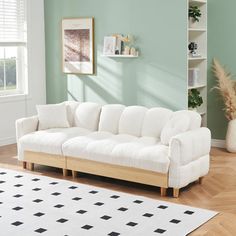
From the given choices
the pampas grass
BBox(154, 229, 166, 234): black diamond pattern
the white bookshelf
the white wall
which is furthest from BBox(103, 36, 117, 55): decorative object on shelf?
BBox(154, 229, 166, 234): black diamond pattern

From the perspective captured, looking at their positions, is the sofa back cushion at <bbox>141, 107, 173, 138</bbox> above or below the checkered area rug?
above

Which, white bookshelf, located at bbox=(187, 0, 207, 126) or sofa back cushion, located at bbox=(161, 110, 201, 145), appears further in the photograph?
white bookshelf, located at bbox=(187, 0, 207, 126)

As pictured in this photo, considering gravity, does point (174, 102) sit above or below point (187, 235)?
above

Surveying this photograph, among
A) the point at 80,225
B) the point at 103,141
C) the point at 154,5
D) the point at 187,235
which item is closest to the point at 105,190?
the point at 103,141

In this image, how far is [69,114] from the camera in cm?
691

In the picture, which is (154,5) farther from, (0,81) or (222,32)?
(0,81)

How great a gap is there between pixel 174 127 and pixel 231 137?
2.05 metres

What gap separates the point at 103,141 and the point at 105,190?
59 cm

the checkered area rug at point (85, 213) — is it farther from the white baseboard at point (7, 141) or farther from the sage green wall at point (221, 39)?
the sage green wall at point (221, 39)

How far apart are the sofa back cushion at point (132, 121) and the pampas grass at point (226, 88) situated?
157cm

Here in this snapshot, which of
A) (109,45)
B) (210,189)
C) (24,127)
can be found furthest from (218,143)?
(24,127)

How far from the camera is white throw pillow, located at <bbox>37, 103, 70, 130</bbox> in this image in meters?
6.74

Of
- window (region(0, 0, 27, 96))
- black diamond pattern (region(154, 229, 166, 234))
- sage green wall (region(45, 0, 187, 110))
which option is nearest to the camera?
black diamond pattern (region(154, 229, 166, 234))

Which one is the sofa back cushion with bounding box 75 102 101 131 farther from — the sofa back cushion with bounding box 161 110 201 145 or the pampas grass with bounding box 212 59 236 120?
the pampas grass with bounding box 212 59 236 120
